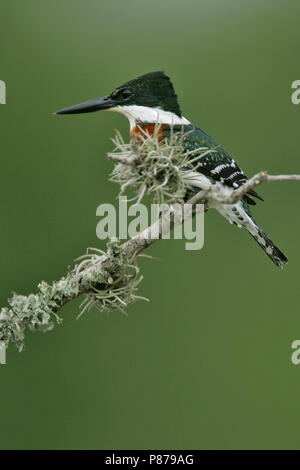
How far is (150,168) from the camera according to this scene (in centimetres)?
201

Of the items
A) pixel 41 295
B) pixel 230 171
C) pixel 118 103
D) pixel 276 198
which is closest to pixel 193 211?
pixel 41 295

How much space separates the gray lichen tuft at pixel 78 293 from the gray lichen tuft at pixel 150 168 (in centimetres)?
20

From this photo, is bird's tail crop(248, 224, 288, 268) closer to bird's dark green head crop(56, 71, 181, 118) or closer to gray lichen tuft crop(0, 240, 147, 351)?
bird's dark green head crop(56, 71, 181, 118)

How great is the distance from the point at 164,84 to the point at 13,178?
1.59 m

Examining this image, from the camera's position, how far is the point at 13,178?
4297 millimetres

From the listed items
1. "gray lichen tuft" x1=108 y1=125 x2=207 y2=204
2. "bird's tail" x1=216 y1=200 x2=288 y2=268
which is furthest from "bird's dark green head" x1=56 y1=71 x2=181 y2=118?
"gray lichen tuft" x1=108 y1=125 x2=207 y2=204

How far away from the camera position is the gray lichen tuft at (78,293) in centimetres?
A: 211

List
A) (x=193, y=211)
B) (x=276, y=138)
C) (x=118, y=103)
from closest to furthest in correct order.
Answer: (x=193, y=211)
(x=118, y=103)
(x=276, y=138)

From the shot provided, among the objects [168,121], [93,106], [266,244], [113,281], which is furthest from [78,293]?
[266,244]

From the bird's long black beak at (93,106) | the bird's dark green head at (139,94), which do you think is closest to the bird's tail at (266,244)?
the bird's dark green head at (139,94)

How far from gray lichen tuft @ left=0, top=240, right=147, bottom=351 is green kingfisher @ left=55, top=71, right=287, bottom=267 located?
24.5 inches

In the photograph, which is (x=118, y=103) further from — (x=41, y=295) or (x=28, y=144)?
(x=28, y=144)

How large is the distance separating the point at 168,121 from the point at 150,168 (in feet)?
3.51

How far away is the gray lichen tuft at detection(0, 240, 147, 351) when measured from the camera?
211cm
